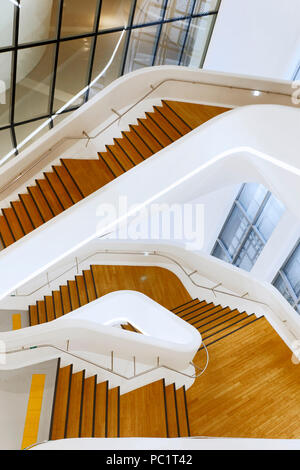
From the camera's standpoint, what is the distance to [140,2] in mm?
9289

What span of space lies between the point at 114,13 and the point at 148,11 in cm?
106

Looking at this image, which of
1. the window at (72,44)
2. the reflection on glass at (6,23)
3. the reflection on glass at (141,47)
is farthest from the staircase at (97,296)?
the reflection on glass at (6,23)

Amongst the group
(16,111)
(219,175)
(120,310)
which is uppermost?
(16,111)

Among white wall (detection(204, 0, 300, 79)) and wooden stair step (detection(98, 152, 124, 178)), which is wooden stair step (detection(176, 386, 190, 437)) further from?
white wall (detection(204, 0, 300, 79))

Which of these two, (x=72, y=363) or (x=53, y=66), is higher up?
(x=53, y=66)

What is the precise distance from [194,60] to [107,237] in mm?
5268

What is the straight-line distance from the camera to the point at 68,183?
8.24 m

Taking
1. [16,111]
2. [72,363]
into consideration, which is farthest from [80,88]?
[72,363]

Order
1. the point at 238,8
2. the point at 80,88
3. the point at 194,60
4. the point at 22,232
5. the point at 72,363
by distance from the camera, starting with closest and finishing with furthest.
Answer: the point at 72,363 → the point at 22,232 → the point at 80,88 → the point at 238,8 → the point at 194,60

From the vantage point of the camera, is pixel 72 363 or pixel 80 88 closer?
pixel 72 363

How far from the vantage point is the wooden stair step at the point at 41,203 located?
7.96 metres

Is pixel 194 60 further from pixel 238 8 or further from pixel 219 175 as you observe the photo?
pixel 219 175

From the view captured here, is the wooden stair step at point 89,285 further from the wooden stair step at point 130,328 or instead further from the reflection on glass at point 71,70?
the reflection on glass at point 71,70

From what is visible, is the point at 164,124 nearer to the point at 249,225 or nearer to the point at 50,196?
the point at 50,196
